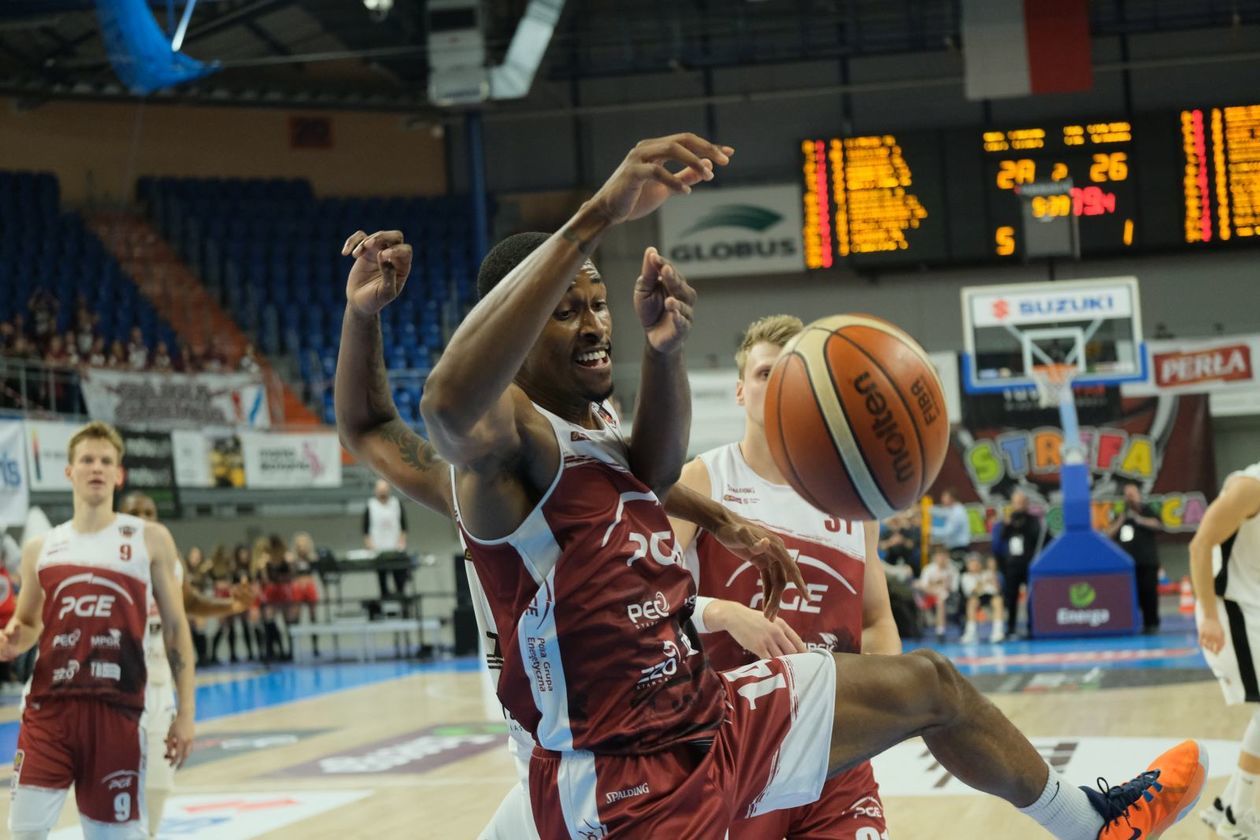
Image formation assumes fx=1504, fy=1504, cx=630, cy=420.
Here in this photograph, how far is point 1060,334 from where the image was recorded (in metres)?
15.6

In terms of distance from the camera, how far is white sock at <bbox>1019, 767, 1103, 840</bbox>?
124 inches

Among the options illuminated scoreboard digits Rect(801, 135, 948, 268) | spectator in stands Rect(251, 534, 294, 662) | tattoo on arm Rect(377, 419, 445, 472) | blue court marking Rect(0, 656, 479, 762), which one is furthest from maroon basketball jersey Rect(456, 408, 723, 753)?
illuminated scoreboard digits Rect(801, 135, 948, 268)

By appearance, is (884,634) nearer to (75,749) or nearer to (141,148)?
(75,749)

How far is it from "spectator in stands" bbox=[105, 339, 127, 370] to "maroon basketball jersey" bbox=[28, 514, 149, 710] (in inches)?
557

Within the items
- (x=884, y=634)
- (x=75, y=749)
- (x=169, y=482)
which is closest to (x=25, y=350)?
(x=169, y=482)

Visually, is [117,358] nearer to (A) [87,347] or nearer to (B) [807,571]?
(A) [87,347]

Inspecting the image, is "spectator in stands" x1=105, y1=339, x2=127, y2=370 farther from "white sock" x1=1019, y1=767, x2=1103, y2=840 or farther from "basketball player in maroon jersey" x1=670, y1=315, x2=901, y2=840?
"white sock" x1=1019, y1=767, x2=1103, y2=840

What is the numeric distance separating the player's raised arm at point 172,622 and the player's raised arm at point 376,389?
7.79 ft

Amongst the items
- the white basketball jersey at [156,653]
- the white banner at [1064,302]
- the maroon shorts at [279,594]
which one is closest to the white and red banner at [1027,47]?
the white banner at [1064,302]

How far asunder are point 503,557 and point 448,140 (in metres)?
23.7

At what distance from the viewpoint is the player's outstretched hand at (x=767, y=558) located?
3.32 metres

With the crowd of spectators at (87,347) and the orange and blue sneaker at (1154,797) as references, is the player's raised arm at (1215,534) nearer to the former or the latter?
the orange and blue sneaker at (1154,797)

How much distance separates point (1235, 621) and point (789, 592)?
2672mm

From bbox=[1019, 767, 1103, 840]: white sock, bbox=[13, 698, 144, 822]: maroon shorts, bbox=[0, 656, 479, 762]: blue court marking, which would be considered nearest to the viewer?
bbox=[1019, 767, 1103, 840]: white sock
